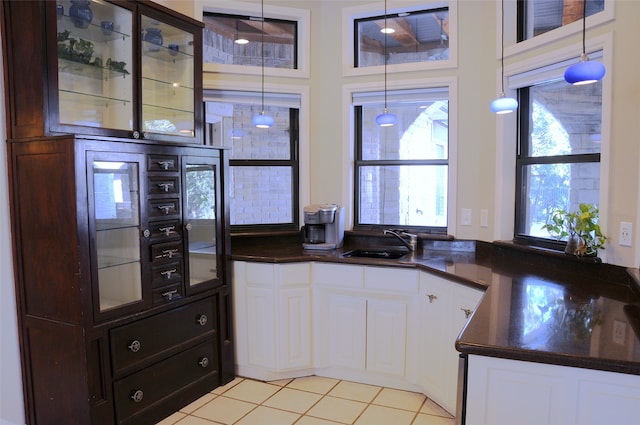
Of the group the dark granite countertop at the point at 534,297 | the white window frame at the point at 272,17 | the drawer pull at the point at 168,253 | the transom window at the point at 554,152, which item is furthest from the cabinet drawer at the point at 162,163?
the transom window at the point at 554,152

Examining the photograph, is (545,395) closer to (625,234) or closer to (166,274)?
(625,234)

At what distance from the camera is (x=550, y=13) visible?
113 inches

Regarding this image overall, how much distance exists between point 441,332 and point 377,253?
0.83 m

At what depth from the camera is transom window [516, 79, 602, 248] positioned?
2629 millimetres

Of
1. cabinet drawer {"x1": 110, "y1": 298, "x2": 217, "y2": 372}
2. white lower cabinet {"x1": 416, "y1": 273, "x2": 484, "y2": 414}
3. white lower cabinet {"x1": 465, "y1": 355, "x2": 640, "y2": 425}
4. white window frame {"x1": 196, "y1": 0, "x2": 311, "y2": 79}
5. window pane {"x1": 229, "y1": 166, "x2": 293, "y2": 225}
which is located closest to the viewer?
white lower cabinet {"x1": 465, "y1": 355, "x2": 640, "y2": 425}

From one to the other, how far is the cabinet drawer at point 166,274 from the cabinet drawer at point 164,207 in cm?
29

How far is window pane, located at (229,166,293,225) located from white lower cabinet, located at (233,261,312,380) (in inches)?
25.9

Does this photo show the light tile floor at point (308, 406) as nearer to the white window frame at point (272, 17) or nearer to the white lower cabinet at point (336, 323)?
the white lower cabinet at point (336, 323)

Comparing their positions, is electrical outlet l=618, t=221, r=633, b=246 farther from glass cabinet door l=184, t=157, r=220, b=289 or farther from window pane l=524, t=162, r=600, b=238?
glass cabinet door l=184, t=157, r=220, b=289

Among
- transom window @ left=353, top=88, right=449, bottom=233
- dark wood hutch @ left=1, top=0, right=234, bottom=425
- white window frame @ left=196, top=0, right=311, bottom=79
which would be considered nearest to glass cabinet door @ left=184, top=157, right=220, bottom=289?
dark wood hutch @ left=1, top=0, right=234, bottom=425

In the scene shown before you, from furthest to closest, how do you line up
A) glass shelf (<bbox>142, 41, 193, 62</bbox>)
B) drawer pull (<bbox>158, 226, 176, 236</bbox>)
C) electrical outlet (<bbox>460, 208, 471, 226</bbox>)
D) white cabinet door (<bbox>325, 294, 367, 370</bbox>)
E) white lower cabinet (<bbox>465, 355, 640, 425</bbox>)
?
electrical outlet (<bbox>460, 208, 471, 226</bbox>), white cabinet door (<bbox>325, 294, 367, 370</bbox>), glass shelf (<bbox>142, 41, 193, 62</bbox>), drawer pull (<bbox>158, 226, 176, 236</bbox>), white lower cabinet (<bbox>465, 355, 640, 425</bbox>)

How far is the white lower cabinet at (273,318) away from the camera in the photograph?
3.15 m

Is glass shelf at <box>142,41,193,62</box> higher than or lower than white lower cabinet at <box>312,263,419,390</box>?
higher

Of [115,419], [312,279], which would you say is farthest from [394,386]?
[115,419]
